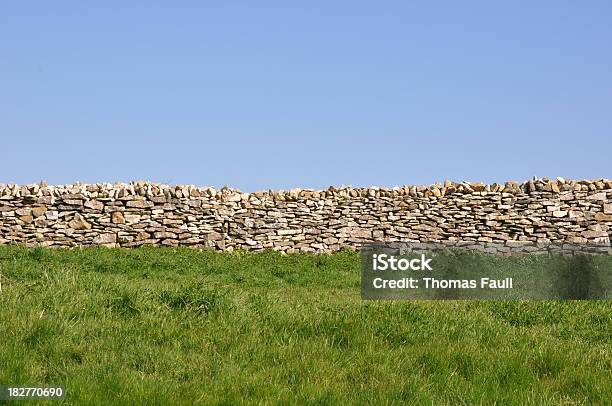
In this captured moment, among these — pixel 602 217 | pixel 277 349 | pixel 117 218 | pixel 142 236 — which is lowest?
pixel 277 349

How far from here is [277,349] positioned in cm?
682

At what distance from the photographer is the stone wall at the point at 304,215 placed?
68.7ft

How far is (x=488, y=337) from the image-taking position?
8023mm

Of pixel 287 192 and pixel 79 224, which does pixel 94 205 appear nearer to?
pixel 79 224

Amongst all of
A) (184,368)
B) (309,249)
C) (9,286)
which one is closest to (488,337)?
(184,368)

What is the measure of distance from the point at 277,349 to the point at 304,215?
48.4 ft

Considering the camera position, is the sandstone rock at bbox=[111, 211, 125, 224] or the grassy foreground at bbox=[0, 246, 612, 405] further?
the sandstone rock at bbox=[111, 211, 125, 224]

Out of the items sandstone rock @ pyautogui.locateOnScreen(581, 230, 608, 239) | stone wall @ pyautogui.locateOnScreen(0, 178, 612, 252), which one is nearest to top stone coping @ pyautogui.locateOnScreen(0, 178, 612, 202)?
stone wall @ pyautogui.locateOnScreen(0, 178, 612, 252)

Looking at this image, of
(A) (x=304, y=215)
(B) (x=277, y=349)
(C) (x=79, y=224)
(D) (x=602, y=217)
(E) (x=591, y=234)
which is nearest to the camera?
(B) (x=277, y=349)

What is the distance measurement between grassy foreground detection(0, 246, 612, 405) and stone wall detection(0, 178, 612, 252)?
448 inches

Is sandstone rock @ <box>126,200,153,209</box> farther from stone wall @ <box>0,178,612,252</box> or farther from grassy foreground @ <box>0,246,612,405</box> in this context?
grassy foreground @ <box>0,246,612,405</box>

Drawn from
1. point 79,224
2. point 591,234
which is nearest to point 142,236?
point 79,224

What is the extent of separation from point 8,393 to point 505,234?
18501mm

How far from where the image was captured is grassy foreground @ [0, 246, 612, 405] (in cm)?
585
